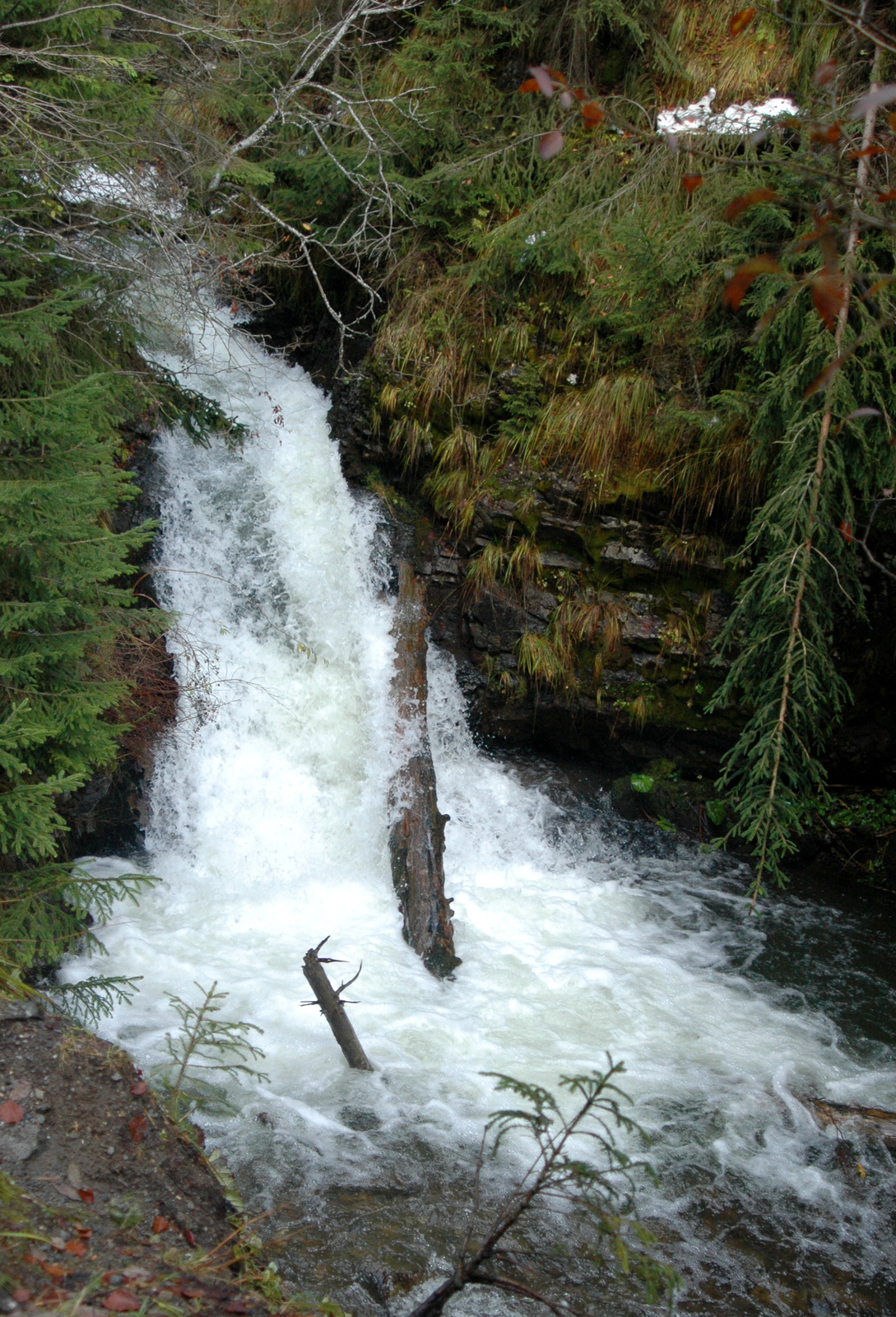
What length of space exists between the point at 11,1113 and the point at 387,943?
3008 millimetres

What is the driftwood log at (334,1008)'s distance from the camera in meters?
3.85

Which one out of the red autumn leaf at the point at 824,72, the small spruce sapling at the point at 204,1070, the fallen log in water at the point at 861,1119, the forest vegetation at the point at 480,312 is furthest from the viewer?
the forest vegetation at the point at 480,312

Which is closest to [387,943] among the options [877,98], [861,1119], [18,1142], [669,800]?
[861,1119]

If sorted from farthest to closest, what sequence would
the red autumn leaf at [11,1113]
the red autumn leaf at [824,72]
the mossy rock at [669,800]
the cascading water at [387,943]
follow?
the mossy rock at [669,800], the cascading water at [387,943], the red autumn leaf at [11,1113], the red autumn leaf at [824,72]

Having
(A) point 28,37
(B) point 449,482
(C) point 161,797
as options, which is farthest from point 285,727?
(A) point 28,37

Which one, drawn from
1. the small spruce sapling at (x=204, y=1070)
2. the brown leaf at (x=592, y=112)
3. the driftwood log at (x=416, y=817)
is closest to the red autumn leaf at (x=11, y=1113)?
the small spruce sapling at (x=204, y=1070)

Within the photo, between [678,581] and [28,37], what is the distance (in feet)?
18.5

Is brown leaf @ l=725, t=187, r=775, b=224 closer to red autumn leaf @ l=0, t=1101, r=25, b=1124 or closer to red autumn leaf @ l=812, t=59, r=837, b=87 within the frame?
red autumn leaf @ l=812, t=59, r=837, b=87

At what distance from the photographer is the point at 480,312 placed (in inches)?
297

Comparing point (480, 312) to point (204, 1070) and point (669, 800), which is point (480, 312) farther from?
point (204, 1070)

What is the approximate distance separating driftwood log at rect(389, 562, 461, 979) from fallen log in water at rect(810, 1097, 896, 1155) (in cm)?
221

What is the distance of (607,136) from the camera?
24.3 ft

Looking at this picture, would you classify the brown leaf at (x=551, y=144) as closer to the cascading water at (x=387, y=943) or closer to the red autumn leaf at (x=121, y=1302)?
the red autumn leaf at (x=121, y=1302)

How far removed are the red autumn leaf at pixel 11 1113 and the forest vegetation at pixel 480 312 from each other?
3.70 feet
